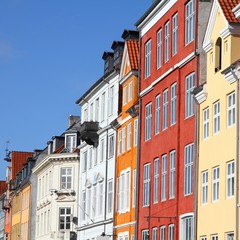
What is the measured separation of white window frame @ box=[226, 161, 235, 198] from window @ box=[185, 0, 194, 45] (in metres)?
8.42

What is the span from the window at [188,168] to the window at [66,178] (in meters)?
37.8

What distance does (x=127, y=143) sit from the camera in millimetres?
55719

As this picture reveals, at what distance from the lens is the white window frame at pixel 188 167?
139ft

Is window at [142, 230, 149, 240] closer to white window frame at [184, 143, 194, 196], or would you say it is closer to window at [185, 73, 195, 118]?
white window frame at [184, 143, 194, 196]

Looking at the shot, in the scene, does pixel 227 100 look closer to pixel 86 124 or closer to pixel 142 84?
pixel 142 84

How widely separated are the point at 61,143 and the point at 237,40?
49.8 meters

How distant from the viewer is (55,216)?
262ft

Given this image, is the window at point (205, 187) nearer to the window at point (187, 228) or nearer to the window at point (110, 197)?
the window at point (187, 228)

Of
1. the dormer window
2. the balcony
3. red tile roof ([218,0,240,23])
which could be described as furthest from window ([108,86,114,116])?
red tile roof ([218,0,240,23])

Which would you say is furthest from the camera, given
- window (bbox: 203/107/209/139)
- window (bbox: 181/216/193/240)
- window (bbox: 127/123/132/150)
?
window (bbox: 127/123/132/150)

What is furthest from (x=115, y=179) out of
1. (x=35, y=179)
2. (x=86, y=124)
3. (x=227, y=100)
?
(x=35, y=179)

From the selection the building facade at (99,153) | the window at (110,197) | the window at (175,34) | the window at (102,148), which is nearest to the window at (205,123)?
the window at (175,34)

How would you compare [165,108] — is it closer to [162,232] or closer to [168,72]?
[168,72]

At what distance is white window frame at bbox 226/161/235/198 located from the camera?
1437 inches
